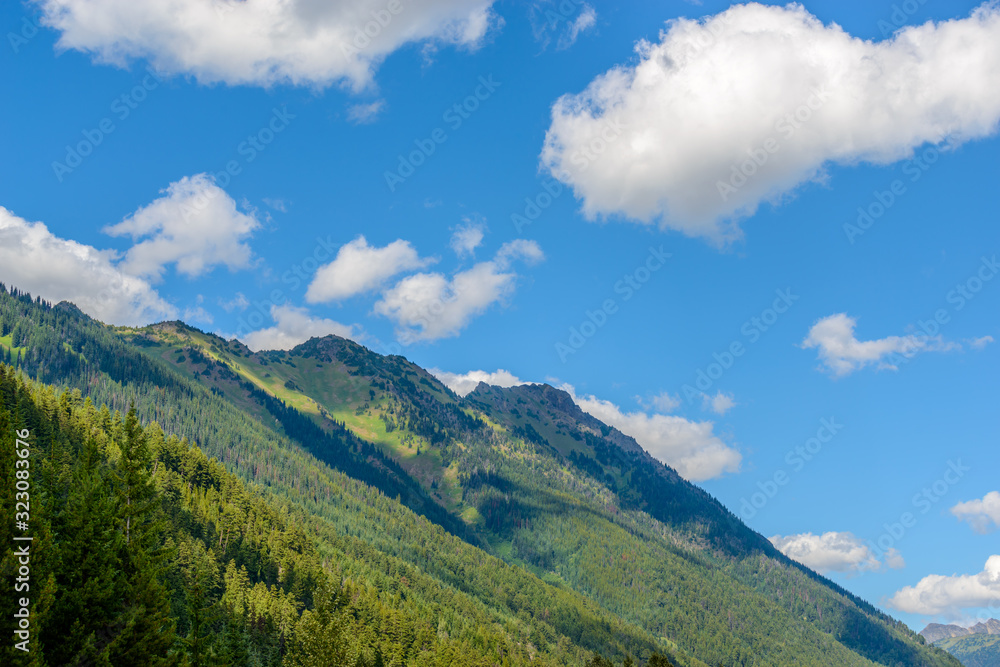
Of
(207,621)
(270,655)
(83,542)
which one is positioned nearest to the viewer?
(83,542)

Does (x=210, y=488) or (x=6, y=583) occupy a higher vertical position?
(x=6, y=583)

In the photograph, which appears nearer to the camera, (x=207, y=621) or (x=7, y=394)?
(x=207, y=621)

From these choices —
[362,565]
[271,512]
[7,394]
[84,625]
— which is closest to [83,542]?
[84,625]

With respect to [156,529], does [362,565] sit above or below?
below

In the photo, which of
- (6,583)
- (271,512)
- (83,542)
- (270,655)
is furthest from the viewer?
(271,512)

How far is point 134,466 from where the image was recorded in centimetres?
5150

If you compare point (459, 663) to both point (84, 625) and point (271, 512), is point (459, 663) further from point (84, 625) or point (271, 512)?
point (84, 625)

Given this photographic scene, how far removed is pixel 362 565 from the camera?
651ft

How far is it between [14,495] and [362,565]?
16952 centimetres

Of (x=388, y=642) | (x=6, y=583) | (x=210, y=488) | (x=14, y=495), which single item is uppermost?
(x=14, y=495)

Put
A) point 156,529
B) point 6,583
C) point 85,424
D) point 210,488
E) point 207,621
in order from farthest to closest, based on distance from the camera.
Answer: point 210,488 → point 85,424 → point 207,621 → point 156,529 → point 6,583

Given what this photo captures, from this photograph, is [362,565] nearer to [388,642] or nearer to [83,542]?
[388,642]

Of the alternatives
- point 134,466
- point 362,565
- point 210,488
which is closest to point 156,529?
point 134,466

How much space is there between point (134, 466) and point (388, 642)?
101m
